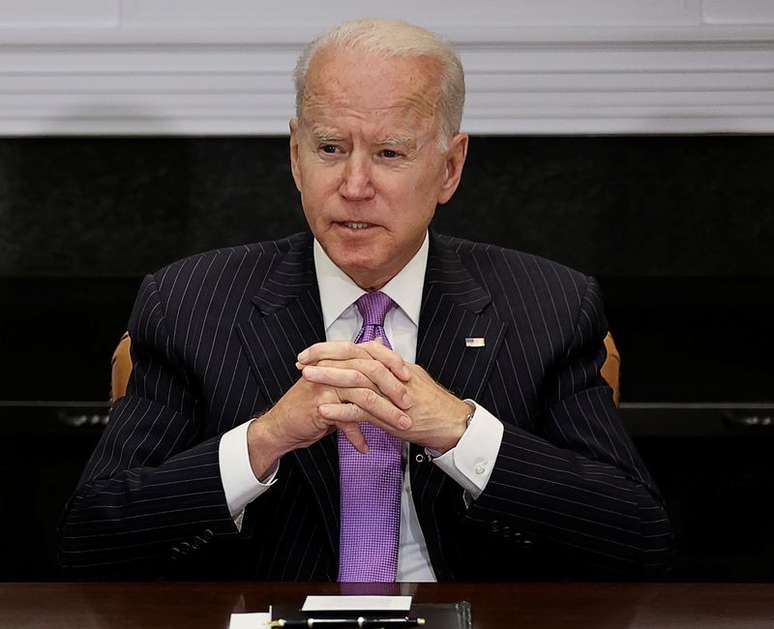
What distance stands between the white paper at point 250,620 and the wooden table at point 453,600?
16 mm

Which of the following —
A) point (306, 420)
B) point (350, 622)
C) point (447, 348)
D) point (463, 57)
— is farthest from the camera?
point (463, 57)

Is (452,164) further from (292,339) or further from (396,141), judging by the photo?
(292,339)

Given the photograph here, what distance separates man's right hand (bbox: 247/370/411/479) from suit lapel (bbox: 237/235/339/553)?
0.44 feet

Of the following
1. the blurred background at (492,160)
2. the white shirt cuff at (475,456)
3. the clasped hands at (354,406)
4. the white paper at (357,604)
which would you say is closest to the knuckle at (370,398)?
the clasped hands at (354,406)

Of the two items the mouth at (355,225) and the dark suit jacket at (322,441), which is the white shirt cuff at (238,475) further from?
the mouth at (355,225)

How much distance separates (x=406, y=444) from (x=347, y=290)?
30cm

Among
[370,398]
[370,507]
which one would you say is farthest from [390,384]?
[370,507]

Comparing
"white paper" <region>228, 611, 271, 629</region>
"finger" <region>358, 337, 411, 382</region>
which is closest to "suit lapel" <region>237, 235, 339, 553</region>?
"finger" <region>358, 337, 411, 382</region>

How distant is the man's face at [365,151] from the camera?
2.12 meters

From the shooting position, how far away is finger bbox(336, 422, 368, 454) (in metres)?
2.01

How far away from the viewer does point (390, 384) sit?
6.52ft

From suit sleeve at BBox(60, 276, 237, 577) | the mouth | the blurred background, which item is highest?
the blurred background

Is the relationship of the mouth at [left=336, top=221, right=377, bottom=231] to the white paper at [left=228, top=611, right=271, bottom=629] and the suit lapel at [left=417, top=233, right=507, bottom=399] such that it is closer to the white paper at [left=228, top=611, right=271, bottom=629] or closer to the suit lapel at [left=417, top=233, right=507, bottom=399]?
the suit lapel at [left=417, top=233, right=507, bottom=399]

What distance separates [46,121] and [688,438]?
189 centimetres
